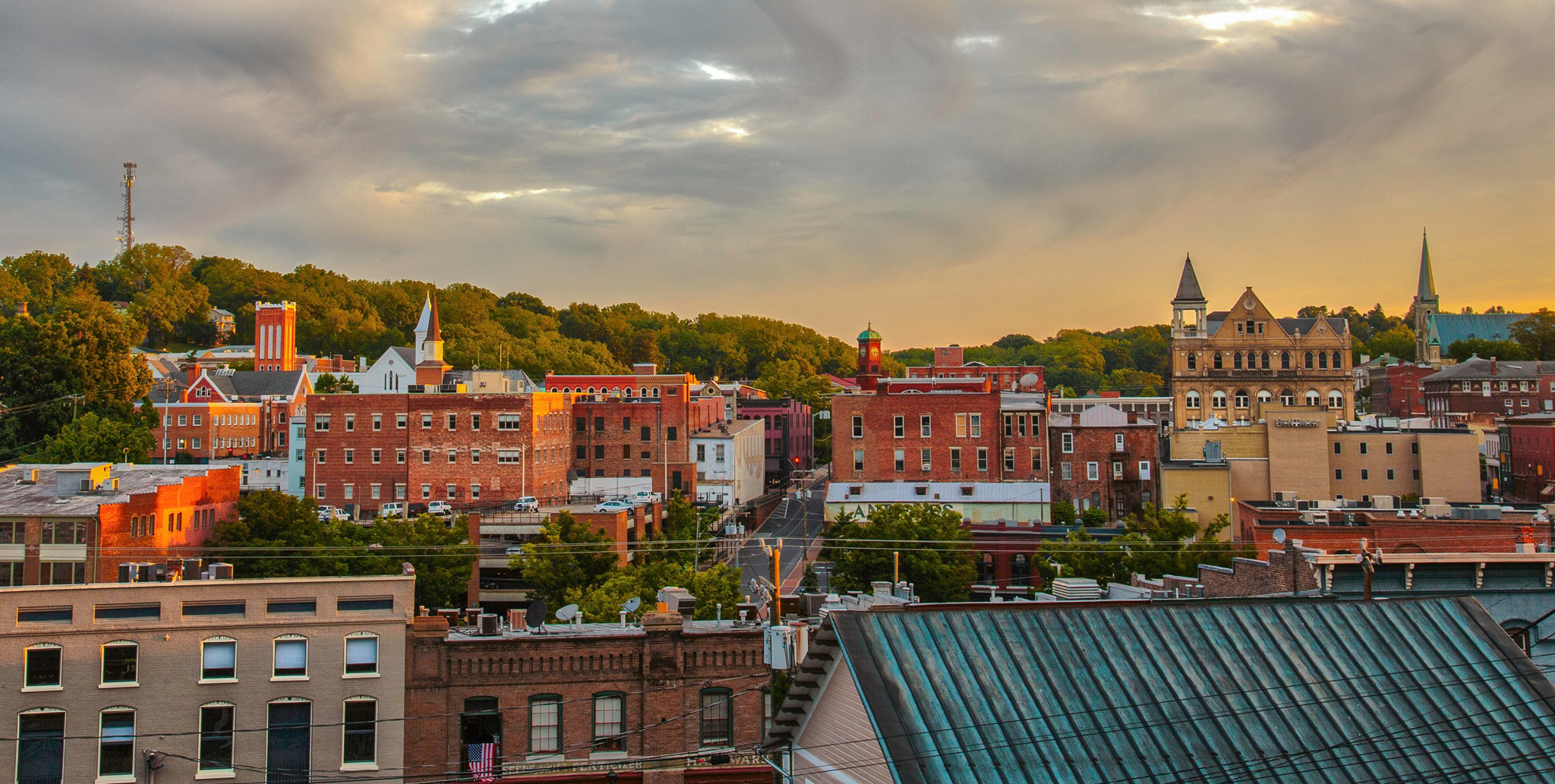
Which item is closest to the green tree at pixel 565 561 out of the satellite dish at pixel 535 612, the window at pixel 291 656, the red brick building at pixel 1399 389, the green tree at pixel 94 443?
the satellite dish at pixel 535 612

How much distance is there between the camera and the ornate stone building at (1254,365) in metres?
105

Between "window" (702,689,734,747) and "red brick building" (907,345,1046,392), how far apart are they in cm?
8217

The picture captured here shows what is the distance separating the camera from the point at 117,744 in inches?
982

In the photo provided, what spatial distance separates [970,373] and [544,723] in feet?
297

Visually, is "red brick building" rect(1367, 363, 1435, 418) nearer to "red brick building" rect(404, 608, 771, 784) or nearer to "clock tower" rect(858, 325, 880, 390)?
"clock tower" rect(858, 325, 880, 390)

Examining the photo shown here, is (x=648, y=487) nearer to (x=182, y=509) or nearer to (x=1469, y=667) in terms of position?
(x=182, y=509)

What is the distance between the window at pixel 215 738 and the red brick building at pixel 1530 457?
82.5 meters

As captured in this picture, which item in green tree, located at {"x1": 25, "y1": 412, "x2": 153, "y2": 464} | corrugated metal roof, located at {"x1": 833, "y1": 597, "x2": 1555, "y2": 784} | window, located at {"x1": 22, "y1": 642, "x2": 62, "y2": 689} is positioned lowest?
window, located at {"x1": 22, "y1": 642, "x2": 62, "y2": 689}

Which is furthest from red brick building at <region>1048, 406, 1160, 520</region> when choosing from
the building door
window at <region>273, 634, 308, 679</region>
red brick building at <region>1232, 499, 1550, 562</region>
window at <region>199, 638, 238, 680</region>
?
window at <region>199, 638, 238, 680</region>

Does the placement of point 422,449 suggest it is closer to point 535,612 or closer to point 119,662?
point 535,612

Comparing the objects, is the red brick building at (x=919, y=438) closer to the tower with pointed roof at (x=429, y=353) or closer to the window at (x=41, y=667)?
the tower with pointed roof at (x=429, y=353)

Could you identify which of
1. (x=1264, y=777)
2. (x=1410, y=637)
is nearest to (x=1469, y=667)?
(x=1410, y=637)

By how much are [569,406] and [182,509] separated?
35.1 meters

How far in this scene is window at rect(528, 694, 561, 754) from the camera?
85.8 ft
